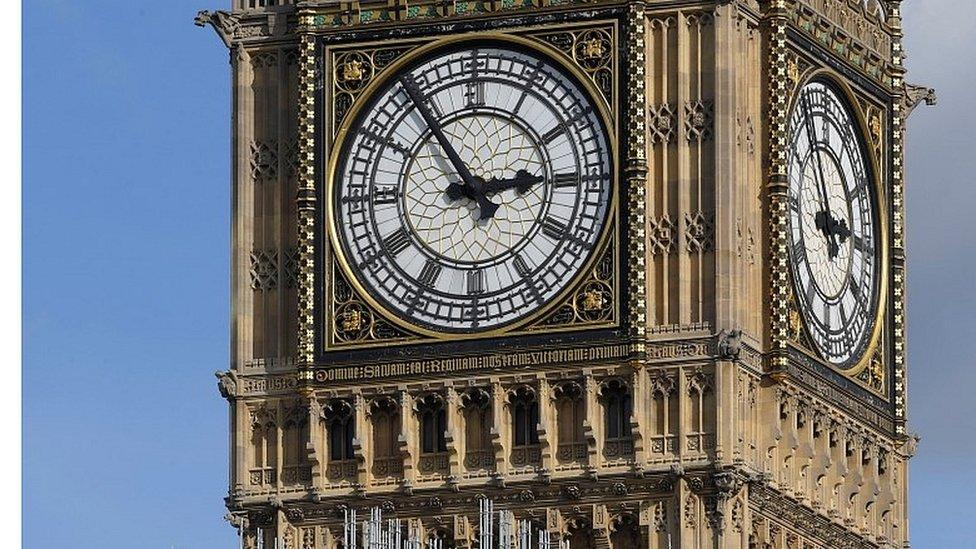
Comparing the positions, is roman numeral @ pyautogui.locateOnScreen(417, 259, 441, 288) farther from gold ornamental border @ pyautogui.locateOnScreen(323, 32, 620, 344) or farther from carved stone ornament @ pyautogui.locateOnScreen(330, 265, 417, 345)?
carved stone ornament @ pyautogui.locateOnScreen(330, 265, 417, 345)

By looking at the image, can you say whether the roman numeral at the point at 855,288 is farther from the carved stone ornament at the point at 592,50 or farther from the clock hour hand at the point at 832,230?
the carved stone ornament at the point at 592,50

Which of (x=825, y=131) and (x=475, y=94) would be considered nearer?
(x=475, y=94)

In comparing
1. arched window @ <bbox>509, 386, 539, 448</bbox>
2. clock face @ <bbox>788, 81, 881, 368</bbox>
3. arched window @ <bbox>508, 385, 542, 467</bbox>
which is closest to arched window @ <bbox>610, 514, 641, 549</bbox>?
arched window @ <bbox>508, 385, 542, 467</bbox>

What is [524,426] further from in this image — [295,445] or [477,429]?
[295,445]

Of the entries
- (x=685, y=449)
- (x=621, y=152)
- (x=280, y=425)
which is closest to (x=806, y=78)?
(x=621, y=152)

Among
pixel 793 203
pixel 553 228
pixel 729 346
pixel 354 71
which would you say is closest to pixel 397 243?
pixel 553 228

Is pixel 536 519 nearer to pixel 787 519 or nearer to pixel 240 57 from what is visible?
pixel 787 519
